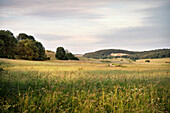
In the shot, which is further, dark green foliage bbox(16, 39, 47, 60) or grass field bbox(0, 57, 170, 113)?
dark green foliage bbox(16, 39, 47, 60)

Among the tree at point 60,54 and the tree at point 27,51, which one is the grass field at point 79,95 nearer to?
the tree at point 27,51

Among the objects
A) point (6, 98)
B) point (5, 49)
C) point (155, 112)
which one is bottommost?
point (155, 112)

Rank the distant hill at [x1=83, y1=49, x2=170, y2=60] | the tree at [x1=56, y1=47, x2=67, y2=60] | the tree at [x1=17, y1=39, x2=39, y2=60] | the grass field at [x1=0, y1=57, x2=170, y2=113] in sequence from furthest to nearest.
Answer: the distant hill at [x1=83, y1=49, x2=170, y2=60]
the tree at [x1=56, y1=47, x2=67, y2=60]
the tree at [x1=17, y1=39, x2=39, y2=60]
the grass field at [x1=0, y1=57, x2=170, y2=113]

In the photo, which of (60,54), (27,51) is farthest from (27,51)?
(60,54)

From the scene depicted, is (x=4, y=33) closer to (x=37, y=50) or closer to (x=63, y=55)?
(x=37, y=50)

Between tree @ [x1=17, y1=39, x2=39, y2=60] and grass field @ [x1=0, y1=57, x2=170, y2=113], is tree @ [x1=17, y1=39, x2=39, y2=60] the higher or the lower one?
the higher one

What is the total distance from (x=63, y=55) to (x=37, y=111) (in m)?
72.8

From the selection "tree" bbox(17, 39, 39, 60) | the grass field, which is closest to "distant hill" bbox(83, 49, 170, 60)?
"tree" bbox(17, 39, 39, 60)

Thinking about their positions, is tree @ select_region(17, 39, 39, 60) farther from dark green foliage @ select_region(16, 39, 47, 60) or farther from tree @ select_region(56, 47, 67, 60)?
tree @ select_region(56, 47, 67, 60)

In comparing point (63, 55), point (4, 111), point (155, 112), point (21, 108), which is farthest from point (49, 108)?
point (63, 55)

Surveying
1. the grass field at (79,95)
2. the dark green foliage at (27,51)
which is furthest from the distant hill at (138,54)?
the grass field at (79,95)

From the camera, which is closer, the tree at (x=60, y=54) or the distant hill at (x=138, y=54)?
the tree at (x=60, y=54)

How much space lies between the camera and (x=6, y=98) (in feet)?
15.5

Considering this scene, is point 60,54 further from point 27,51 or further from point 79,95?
point 79,95
